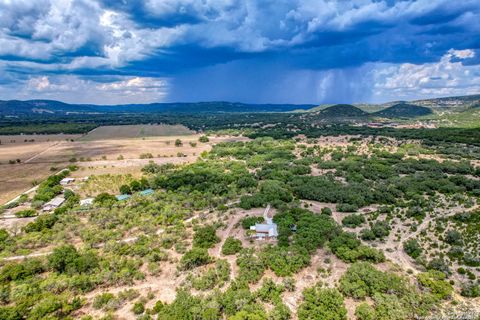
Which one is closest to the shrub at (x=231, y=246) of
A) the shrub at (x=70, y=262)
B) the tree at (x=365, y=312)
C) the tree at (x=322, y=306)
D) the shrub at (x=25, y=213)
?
the tree at (x=322, y=306)

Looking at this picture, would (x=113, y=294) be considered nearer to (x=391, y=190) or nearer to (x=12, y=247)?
(x=12, y=247)

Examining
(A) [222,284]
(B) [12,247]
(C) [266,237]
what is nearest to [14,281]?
(B) [12,247]

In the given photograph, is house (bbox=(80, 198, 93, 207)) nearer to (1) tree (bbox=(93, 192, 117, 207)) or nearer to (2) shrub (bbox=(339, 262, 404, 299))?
(1) tree (bbox=(93, 192, 117, 207))

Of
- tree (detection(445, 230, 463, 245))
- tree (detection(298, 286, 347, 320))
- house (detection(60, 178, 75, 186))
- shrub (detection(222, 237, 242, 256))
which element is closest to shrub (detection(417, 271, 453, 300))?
tree (detection(298, 286, 347, 320))

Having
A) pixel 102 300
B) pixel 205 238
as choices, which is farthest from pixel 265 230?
A: pixel 102 300

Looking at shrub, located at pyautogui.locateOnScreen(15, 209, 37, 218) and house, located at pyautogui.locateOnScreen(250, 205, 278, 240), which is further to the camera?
shrub, located at pyautogui.locateOnScreen(15, 209, 37, 218)

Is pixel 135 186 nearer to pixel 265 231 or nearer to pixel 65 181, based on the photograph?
pixel 65 181

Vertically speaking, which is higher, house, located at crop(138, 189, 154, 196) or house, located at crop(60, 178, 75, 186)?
house, located at crop(60, 178, 75, 186)
